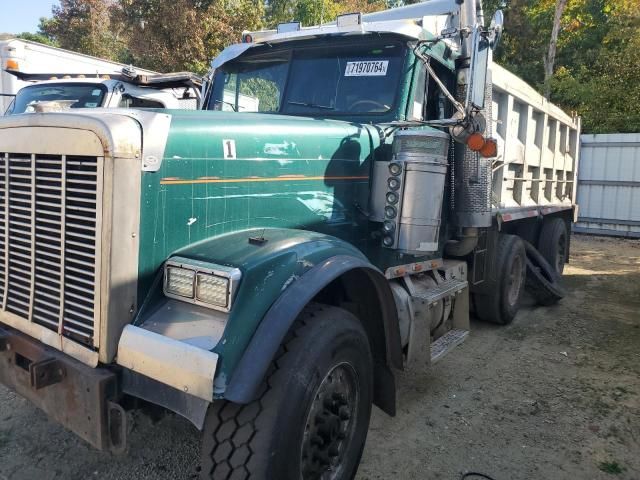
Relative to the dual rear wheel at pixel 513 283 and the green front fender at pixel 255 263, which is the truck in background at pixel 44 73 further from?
the green front fender at pixel 255 263

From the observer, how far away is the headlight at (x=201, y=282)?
2275 mm

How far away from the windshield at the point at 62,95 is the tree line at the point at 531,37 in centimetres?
558

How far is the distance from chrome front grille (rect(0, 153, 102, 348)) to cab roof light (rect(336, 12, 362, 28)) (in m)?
2.46

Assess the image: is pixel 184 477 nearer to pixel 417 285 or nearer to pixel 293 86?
pixel 417 285

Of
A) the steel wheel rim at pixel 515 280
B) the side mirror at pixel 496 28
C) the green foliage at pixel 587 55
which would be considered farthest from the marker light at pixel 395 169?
the green foliage at pixel 587 55

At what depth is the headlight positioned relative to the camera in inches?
89.6

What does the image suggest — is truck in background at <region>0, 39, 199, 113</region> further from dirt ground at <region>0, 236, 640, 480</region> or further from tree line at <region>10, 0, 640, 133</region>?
dirt ground at <region>0, 236, 640, 480</region>

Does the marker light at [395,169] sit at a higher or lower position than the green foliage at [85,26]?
lower

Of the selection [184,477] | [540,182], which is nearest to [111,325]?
[184,477]

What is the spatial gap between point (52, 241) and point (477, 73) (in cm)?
273

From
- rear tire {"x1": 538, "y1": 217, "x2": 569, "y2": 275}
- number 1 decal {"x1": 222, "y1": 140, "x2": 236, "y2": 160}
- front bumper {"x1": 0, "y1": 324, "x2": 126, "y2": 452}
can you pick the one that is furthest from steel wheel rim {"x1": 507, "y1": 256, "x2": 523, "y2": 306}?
front bumper {"x1": 0, "y1": 324, "x2": 126, "y2": 452}

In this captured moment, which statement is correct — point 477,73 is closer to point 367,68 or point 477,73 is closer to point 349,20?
point 367,68

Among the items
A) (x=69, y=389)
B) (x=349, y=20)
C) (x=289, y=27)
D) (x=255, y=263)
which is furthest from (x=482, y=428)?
(x=289, y=27)

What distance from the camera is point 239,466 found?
2283mm
